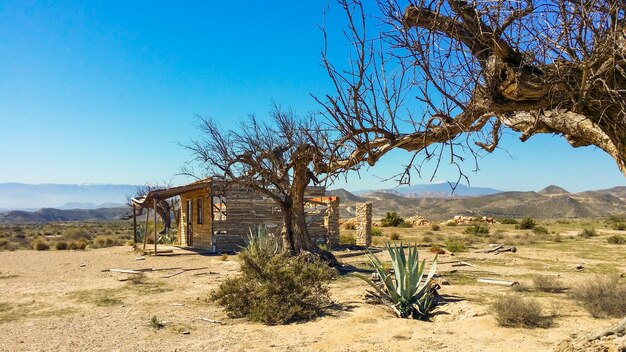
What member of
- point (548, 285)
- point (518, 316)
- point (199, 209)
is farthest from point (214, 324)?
point (199, 209)

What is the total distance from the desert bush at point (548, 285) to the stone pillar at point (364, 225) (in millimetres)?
13600

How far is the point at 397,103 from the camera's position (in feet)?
17.1

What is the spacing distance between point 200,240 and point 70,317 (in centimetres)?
1510

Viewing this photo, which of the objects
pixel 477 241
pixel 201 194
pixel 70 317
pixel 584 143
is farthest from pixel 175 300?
pixel 477 241

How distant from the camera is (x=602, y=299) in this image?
26.1ft

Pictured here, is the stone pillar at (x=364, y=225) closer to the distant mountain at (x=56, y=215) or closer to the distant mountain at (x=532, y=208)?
the distant mountain at (x=532, y=208)

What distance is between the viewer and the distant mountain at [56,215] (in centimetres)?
13444

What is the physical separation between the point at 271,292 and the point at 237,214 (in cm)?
1341

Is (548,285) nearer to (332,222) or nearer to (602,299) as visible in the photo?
(602,299)

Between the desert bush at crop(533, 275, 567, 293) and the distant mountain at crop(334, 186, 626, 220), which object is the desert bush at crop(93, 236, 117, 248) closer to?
the desert bush at crop(533, 275, 567, 293)

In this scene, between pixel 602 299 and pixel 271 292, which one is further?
pixel 271 292

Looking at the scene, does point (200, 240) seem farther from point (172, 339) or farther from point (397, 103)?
point (397, 103)

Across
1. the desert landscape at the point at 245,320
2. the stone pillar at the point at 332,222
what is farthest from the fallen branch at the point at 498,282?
the stone pillar at the point at 332,222

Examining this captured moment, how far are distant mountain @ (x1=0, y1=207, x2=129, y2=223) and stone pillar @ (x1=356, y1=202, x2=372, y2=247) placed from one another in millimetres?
113587
